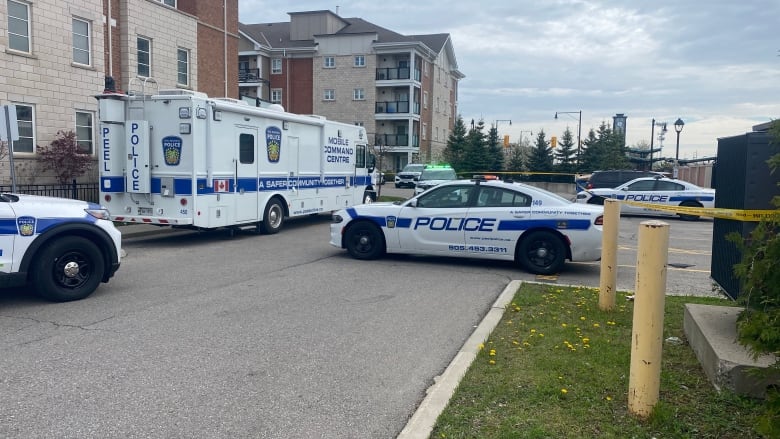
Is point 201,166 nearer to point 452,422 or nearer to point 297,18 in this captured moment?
point 452,422

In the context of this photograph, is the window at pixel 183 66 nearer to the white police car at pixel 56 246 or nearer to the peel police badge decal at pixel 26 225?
the white police car at pixel 56 246

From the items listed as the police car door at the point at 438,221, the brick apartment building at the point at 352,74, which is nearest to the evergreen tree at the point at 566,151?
the brick apartment building at the point at 352,74

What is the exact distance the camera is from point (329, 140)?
57.8ft

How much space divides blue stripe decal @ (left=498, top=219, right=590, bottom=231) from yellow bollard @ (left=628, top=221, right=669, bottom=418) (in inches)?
235

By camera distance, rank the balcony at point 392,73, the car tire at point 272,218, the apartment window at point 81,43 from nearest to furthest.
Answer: the car tire at point 272,218
the apartment window at point 81,43
the balcony at point 392,73

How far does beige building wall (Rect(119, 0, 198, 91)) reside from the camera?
73.8 feet

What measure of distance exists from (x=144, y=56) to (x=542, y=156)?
34.2 metres

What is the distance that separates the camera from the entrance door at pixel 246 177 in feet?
44.9

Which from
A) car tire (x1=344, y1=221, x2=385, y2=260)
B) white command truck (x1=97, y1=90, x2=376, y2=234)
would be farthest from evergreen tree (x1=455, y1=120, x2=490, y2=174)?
car tire (x1=344, y1=221, x2=385, y2=260)

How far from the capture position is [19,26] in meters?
18.6

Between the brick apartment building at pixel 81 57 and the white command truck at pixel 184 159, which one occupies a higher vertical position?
the brick apartment building at pixel 81 57

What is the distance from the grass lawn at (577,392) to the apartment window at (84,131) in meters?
18.6

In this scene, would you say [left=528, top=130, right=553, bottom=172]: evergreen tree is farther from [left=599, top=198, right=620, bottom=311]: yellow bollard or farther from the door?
[left=599, top=198, right=620, bottom=311]: yellow bollard

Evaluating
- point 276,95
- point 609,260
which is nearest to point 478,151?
point 276,95
